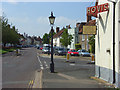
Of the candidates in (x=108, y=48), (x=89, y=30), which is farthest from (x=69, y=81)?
(x=89, y=30)

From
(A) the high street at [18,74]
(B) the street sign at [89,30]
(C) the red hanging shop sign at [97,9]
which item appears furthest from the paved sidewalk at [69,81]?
(C) the red hanging shop sign at [97,9]

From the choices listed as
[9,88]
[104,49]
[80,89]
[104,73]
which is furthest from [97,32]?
[9,88]

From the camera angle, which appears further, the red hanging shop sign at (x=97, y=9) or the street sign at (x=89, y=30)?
the street sign at (x=89, y=30)

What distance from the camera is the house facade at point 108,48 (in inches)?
354

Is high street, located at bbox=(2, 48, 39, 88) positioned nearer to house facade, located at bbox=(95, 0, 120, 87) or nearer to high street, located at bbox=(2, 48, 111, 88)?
high street, located at bbox=(2, 48, 111, 88)

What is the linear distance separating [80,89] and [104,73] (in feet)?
9.22

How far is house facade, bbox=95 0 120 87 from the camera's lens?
29.5 ft

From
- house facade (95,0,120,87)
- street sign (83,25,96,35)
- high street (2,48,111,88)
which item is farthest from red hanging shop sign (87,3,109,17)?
high street (2,48,111,88)

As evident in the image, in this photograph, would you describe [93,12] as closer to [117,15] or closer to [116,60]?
[117,15]

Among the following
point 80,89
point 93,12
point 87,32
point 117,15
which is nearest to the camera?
point 80,89

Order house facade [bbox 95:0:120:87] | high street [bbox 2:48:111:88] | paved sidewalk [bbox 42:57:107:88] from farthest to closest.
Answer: high street [bbox 2:48:111:88]
paved sidewalk [bbox 42:57:107:88]
house facade [bbox 95:0:120:87]

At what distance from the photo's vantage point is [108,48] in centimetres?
1016

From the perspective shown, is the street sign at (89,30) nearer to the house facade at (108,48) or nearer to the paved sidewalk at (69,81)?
the house facade at (108,48)

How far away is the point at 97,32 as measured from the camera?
38.7 feet
